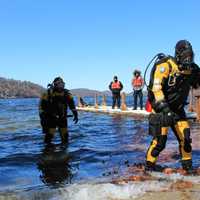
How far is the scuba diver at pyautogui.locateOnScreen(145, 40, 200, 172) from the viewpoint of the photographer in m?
7.28

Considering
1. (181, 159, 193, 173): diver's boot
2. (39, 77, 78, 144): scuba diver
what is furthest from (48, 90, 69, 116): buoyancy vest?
(181, 159, 193, 173): diver's boot

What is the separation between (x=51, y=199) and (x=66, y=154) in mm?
4987

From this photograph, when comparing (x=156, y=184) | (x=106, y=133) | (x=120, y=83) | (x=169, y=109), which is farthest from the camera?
(x=120, y=83)

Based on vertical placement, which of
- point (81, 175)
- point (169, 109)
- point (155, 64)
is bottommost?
point (81, 175)

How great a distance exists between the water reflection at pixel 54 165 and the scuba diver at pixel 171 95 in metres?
1.57

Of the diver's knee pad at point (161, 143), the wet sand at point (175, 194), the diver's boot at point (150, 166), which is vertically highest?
the diver's knee pad at point (161, 143)

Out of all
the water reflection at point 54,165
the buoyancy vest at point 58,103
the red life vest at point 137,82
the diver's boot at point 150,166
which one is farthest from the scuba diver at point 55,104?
the red life vest at point 137,82

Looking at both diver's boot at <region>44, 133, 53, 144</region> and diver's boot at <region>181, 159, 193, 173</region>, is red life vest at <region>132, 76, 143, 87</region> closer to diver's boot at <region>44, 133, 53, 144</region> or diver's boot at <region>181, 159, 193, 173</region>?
diver's boot at <region>44, 133, 53, 144</region>

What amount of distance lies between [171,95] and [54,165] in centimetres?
329

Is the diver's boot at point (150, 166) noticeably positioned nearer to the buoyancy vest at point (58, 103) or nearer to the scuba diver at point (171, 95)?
the scuba diver at point (171, 95)

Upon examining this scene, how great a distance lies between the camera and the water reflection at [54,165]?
8.16m

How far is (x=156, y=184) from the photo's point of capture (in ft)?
21.6

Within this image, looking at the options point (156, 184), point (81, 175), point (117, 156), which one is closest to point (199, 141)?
point (117, 156)

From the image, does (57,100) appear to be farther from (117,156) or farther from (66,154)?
(117,156)
